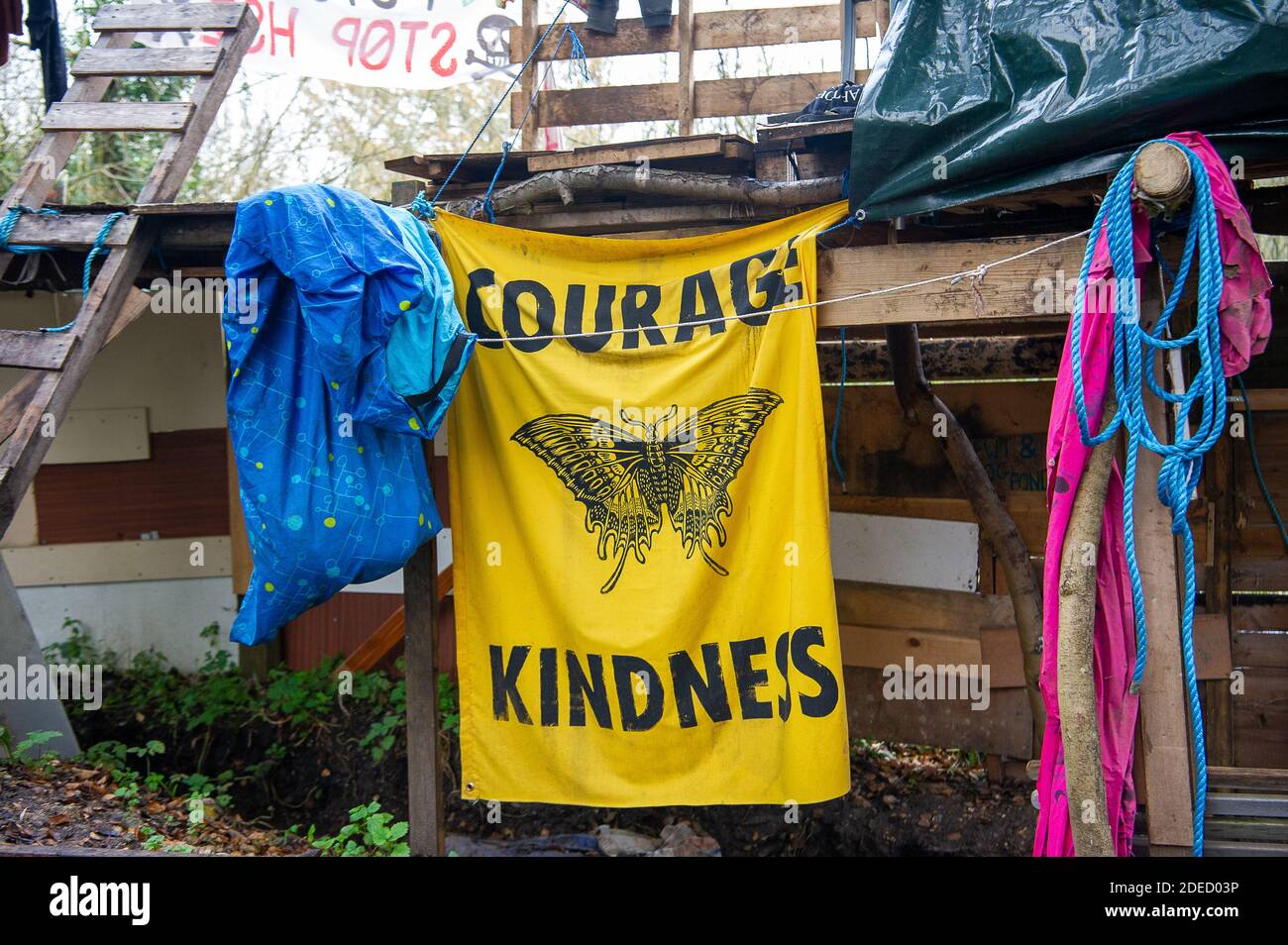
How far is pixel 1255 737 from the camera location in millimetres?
5875

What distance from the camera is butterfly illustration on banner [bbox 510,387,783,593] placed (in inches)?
179

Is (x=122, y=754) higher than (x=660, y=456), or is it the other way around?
(x=660, y=456)

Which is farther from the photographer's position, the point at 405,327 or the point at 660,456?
the point at 660,456

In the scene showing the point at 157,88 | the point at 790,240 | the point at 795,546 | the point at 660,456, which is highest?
the point at 157,88

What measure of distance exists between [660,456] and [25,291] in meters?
5.79

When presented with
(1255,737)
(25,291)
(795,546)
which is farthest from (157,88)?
(1255,737)

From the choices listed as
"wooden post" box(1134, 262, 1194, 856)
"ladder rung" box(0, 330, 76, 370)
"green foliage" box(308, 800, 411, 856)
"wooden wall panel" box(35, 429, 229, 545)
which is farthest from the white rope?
"wooden wall panel" box(35, 429, 229, 545)

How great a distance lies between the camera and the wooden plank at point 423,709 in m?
4.74

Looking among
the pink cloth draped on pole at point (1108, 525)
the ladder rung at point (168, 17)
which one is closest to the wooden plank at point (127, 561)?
the ladder rung at point (168, 17)

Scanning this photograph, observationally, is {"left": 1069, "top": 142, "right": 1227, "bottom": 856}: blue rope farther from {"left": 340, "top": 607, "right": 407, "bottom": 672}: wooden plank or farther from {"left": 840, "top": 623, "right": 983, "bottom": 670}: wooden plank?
{"left": 340, "top": 607, "right": 407, "bottom": 672}: wooden plank

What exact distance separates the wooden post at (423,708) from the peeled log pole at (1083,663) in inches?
109
